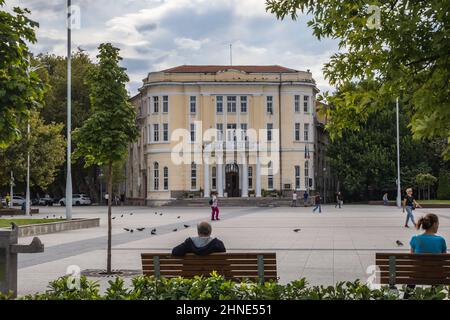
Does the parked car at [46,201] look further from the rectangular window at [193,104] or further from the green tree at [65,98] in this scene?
the rectangular window at [193,104]

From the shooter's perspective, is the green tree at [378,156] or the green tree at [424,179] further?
the green tree at [378,156]

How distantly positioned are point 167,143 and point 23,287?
2657 inches

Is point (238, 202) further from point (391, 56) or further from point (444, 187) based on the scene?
point (391, 56)

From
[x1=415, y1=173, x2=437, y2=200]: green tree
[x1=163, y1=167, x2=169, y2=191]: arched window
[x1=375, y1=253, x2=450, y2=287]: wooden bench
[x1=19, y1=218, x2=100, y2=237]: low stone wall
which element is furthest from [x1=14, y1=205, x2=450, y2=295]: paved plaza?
[x1=163, y1=167, x2=169, y2=191]: arched window

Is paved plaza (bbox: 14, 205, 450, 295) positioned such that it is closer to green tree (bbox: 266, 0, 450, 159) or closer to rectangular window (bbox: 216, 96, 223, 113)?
green tree (bbox: 266, 0, 450, 159)

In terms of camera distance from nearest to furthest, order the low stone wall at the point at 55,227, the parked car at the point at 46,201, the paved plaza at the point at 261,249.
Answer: the paved plaza at the point at 261,249
the low stone wall at the point at 55,227
the parked car at the point at 46,201

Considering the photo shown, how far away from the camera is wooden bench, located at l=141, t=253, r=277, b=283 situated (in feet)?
34.1

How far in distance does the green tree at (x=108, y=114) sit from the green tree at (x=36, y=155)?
3341 cm

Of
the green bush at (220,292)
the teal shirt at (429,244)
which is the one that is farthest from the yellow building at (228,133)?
the green bush at (220,292)

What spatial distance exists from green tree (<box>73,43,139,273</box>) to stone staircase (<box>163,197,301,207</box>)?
5712 centimetres

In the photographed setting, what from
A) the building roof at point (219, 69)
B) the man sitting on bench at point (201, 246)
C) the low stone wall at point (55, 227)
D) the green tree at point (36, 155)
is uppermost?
the building roof at point (219, 69)

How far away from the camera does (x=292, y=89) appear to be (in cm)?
8119

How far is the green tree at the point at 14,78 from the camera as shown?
1027 cm
